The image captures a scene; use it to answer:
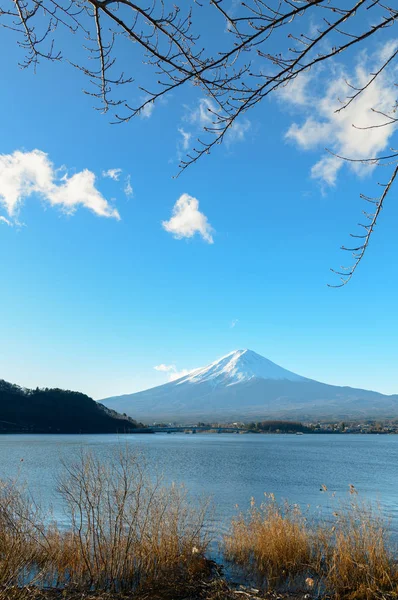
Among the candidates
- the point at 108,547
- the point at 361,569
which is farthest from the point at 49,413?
the point at 361,569

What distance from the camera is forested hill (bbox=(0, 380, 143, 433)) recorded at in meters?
89.6

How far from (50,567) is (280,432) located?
12345 cm

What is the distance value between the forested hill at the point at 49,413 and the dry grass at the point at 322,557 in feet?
284

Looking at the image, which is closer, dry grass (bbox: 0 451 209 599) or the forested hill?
dry grass (bbox: 0 451 209 599)

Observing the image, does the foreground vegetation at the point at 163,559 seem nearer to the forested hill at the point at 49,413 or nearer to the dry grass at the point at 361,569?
the dry grass at the point at 361,569

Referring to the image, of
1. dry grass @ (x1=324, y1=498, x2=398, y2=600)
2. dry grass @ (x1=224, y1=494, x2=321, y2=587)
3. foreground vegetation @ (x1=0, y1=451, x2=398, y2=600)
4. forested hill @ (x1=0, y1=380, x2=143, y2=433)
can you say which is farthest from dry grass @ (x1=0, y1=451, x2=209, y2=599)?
forested hill @ (x1=0, y1=380, x2=143, y2=433)

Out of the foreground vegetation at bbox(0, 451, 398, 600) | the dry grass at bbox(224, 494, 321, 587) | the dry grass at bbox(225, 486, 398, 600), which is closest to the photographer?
the foreground vegetation at bbox(0, 451, 398, 600)

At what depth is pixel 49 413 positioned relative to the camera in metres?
93.4

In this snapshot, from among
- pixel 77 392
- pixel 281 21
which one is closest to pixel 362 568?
pixel 281 21

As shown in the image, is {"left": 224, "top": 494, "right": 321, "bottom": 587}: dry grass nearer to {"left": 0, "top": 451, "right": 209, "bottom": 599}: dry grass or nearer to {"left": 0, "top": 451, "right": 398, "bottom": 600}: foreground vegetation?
{"left": 0, "top": 451, "right": 398, "bottom": 600}: foreground vegetation

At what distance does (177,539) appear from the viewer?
26.0ft

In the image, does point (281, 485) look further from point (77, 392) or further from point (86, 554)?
A: point (77, 392)

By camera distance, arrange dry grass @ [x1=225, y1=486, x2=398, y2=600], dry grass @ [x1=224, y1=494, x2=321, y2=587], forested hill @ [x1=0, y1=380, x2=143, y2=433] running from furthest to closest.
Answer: forested hill @ [x1=0, y1=380, x2=143, y2=433] → dry grass @ [x1=224, y1=494, x2=321, y2=587] → dry grass @ [x1=225, y1=486, x2=398, y2=600]

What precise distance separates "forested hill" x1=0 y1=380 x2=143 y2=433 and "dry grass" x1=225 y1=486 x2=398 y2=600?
86.4 m
